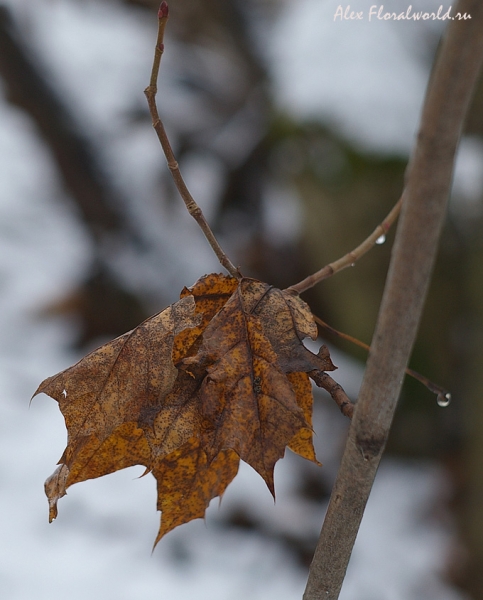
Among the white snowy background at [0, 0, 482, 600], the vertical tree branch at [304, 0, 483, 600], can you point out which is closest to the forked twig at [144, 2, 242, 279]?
the vertical tree branch at [304, 0, 483, 600]

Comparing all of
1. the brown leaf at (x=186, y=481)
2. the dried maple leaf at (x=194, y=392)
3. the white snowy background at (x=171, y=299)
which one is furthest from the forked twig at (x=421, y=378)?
the white snowy background at (x=171, y=299)

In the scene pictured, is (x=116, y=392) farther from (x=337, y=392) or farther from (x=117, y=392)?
(x=337, y=392)

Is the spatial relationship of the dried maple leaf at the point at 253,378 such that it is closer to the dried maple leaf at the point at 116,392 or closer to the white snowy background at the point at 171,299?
the dried maple leaf at the point at 116,392

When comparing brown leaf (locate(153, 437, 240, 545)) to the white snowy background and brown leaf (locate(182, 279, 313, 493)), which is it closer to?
brown leaf (locate(182, 279, 313, 493))

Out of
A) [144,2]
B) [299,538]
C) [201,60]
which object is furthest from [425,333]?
[144,2]

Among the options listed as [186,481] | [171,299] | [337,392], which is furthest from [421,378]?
[171,299]

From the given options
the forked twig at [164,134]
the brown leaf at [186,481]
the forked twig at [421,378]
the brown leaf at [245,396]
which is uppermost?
the forked twig at [164,134]
